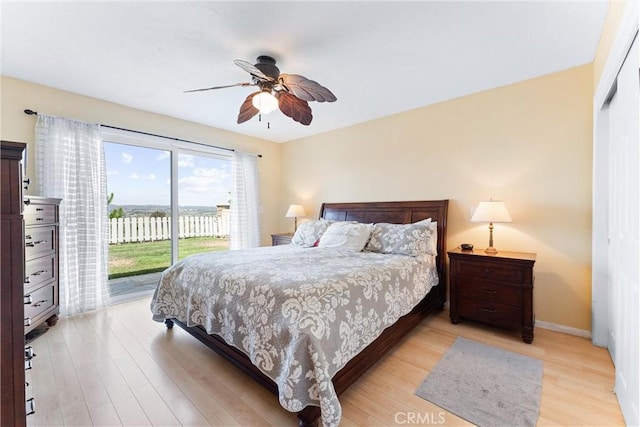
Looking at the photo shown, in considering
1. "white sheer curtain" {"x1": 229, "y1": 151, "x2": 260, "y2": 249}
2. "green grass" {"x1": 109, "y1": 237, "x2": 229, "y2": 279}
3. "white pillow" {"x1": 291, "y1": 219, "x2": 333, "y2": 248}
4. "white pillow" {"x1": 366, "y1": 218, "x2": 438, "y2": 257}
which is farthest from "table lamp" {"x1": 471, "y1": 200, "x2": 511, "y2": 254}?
"green grass" {"x1": 109, "y1": 237, "x2": 229, "y2": 279}

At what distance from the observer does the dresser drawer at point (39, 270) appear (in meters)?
2.32

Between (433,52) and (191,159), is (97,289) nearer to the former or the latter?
(191,159)

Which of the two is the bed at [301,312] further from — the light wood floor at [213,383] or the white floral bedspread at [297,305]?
the light wood floor at [213,383]

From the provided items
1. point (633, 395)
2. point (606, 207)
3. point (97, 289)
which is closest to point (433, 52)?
point (606, 207)

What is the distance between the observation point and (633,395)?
1.38 m

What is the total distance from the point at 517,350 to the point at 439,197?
1.72 meters

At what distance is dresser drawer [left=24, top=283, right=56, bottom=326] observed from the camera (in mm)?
2312

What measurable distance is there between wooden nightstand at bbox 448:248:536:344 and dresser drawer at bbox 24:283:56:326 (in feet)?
12.7

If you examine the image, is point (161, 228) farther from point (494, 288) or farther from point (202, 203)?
point (494, 288)

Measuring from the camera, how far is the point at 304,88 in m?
2.18

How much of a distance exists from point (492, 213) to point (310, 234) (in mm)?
2081

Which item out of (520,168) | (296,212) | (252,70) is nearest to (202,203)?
(296,212)

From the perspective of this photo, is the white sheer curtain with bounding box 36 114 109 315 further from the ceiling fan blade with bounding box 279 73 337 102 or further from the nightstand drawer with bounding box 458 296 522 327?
the nightstand drawer with bounding box 458 296 522 327

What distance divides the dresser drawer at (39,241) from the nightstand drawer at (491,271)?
3956 millimetres
